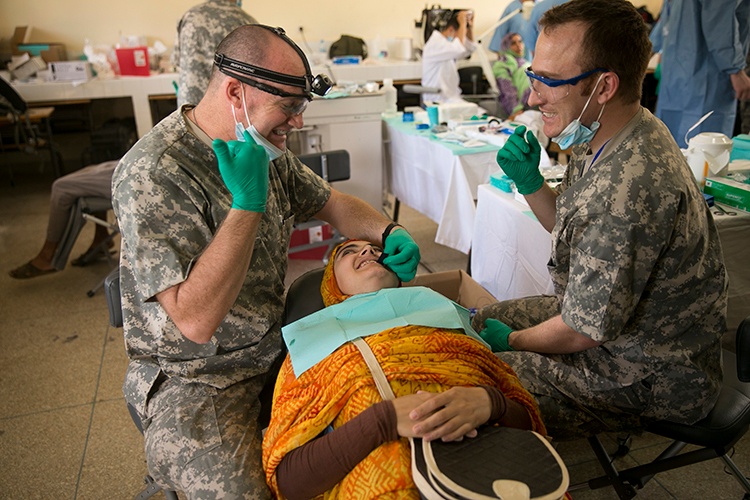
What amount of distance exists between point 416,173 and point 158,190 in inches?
90.9

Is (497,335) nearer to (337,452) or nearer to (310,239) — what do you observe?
(337,452)

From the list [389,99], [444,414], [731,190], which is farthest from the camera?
[389,99]

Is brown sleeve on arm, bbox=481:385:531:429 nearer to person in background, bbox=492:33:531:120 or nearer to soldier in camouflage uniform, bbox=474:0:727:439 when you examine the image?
soldier in camouflage uniform, bbox=474:0:727:439

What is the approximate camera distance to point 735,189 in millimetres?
1898

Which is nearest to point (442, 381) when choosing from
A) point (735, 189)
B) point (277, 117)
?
point (277, 117)

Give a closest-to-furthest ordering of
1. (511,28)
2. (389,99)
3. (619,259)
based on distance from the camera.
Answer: (619,259) < (389,99) < (511,28)

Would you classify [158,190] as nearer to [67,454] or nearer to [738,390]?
[67,454]

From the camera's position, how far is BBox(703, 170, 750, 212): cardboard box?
1.88 m

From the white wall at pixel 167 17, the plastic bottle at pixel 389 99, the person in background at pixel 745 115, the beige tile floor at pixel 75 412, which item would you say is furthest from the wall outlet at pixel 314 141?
the white wall at pixel 167 17

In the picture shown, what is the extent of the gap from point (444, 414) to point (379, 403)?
0.12 metres

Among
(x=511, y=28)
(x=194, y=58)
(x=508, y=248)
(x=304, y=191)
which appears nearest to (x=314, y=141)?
(x=194, y=58)

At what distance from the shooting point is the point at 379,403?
3.58 ft

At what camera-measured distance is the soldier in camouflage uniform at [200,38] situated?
263 centimetres

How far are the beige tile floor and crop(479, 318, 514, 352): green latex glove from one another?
0.60m
